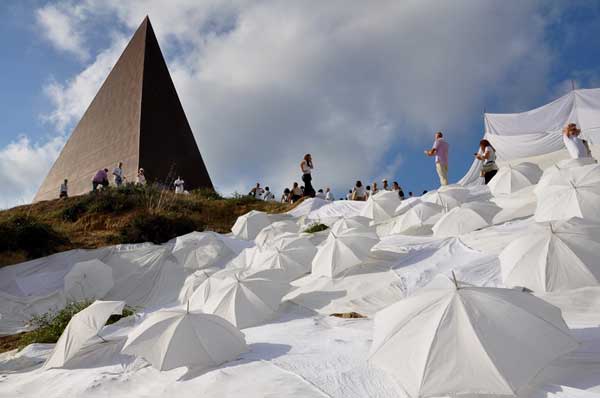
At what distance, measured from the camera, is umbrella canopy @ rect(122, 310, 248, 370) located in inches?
200

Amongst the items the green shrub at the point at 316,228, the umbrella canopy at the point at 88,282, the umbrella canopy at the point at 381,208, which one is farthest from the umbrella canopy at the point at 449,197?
the umbrella canopy at the point at 88,282

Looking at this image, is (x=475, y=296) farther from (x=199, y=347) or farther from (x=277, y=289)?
(x=277, y=289)

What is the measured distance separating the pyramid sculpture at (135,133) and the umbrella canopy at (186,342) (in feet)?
65.6

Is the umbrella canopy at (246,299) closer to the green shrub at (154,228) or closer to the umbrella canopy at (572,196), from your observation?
the umbrella canopy at (572,196)

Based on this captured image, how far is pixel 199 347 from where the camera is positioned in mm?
5168

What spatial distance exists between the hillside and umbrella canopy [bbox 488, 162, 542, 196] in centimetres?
905

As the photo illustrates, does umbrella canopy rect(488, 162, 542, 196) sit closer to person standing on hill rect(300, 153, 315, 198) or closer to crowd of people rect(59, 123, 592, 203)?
crowd of people rect(59, 123, 592, 203)

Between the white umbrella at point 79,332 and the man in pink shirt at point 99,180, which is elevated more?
the man in pink shirt at point 99,180

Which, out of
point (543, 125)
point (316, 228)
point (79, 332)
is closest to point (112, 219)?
point (316, 228)

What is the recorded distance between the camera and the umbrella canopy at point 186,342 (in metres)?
5.09

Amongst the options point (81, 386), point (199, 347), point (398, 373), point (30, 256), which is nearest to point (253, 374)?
point (199, 347)

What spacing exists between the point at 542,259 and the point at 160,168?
22.2 metres

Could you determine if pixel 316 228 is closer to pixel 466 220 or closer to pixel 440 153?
pixel 440 153

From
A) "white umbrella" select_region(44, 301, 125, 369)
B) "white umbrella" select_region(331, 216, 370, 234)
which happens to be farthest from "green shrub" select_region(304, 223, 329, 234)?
"white umbrella" select_region(44, 301, 125, 369)
